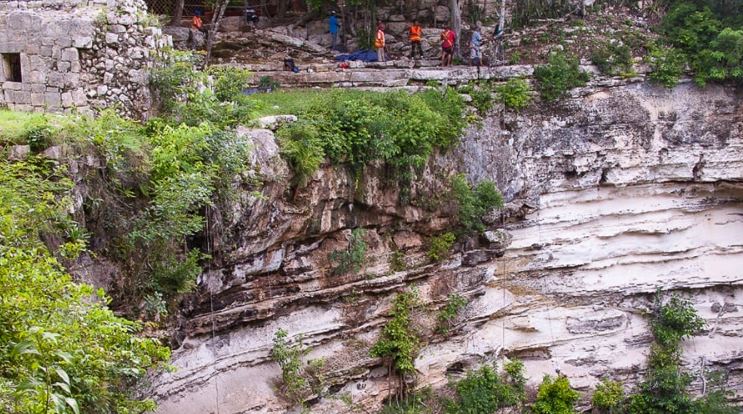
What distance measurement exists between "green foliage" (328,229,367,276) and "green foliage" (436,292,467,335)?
1.98 m

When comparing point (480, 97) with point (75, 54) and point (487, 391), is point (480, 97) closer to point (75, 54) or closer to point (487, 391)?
point (487, 391)

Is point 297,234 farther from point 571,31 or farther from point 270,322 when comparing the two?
point 571,31

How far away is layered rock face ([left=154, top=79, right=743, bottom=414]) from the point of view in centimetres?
1134

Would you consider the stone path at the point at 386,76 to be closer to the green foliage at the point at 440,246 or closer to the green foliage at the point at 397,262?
the green foliage at the point at 440,246

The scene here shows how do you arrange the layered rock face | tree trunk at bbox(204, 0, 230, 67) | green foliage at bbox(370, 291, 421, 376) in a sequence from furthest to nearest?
tree trunk at bbox(204, 0, 230, 67), green foliage at bbox(370, 291, 421, 376), the layered rock face

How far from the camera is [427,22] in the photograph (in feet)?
56.4

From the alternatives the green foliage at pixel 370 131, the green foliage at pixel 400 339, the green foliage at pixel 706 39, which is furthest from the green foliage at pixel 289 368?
the green foliage at pixel 706 39

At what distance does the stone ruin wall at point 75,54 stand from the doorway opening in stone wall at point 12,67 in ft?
0.06

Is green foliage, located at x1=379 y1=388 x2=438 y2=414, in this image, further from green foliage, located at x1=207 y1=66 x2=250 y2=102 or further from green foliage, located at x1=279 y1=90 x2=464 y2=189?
green foliage, located at x1=207 y1=66 x2=250 y2=102

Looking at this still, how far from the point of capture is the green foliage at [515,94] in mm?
14047

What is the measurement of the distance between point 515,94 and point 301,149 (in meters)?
5.49

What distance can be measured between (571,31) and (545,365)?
22.3 ft

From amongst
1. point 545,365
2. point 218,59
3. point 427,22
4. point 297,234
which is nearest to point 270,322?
point 297,234

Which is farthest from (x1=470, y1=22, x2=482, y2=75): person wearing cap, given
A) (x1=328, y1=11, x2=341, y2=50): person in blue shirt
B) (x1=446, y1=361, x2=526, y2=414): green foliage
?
(x1=446, y1=361, x2=526, y2=414): green foliage
